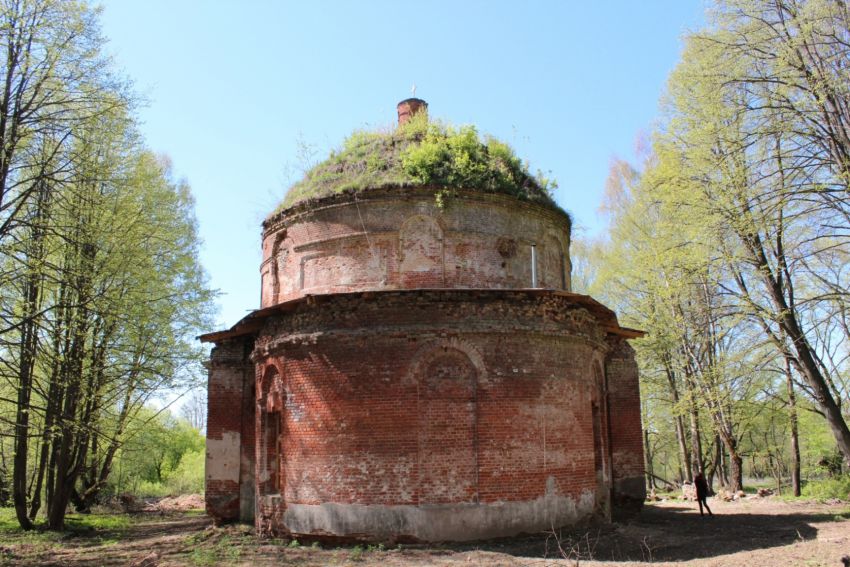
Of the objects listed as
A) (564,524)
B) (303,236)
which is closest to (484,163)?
(303,236)

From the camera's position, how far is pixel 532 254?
49.9 ft

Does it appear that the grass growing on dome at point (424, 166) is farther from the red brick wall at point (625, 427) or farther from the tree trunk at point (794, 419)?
the tree trunk at point (794, 419)

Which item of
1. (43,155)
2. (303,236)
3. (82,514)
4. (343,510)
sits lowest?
(82,514)

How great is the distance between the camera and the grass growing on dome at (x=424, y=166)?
573 inches

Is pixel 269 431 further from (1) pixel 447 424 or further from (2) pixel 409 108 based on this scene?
(2) pixel 409 108

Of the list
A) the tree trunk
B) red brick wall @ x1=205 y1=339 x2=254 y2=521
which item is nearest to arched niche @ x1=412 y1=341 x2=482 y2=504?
red brick wall @ x1=205 y1=339 x2=254 y2=521

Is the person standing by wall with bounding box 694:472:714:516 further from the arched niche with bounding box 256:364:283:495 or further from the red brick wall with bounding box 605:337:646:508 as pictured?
the arched niche with bounding box 256:364:283:495

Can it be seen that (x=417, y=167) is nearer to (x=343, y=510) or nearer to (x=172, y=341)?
(x=343, y=510)

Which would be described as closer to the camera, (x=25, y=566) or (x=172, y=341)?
(x=25, y=566)

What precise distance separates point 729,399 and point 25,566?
682 inches

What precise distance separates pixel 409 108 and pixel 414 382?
317 inches

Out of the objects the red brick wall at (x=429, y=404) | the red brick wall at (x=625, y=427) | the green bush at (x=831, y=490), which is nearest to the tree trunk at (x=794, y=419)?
the green bush at (x=831, y=490)

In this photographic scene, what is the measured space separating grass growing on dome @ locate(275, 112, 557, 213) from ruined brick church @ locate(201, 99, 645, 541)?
0.71ft

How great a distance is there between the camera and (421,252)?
47.0 ft
